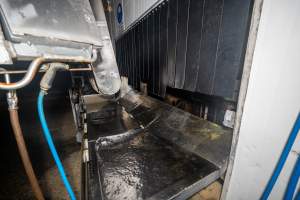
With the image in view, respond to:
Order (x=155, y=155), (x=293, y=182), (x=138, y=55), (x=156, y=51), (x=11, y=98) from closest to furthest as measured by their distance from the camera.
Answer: (x=11, y=98) < (x=293, y=182) < (x=155, y=155) < (x=156, y=51) < (x=138, y=55)

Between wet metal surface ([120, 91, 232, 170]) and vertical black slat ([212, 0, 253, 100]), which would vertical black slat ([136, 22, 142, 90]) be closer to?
wet metal surface ([120, 91, 232, 170])

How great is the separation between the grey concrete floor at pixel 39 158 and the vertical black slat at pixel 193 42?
66.3 inches

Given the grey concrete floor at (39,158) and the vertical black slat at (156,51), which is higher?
the vertical black slat at (156,51)

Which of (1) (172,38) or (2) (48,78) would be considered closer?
(2) (48,78)

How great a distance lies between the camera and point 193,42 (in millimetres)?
1265

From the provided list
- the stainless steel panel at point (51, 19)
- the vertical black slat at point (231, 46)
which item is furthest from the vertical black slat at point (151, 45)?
the stainless steel panel at point (51, 19)

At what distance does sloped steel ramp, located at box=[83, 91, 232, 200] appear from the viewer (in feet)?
2.72

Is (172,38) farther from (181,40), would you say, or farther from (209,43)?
(209,43)

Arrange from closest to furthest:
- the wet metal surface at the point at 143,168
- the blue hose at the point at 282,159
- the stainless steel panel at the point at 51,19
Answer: the stainless steel panel at the point at 51,19, the blue hose at the point at 282,159, the wet metal surface at the point at 143,168

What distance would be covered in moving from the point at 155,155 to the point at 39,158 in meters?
1.96

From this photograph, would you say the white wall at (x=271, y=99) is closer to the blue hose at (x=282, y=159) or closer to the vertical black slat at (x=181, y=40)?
the blue hose at (x=282, y=159)

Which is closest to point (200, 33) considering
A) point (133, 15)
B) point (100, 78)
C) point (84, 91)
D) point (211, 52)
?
point (211, 52)

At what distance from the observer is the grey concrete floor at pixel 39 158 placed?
1.58 meters

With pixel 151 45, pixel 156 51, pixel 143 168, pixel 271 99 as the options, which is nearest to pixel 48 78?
Result: pixel 143 168
